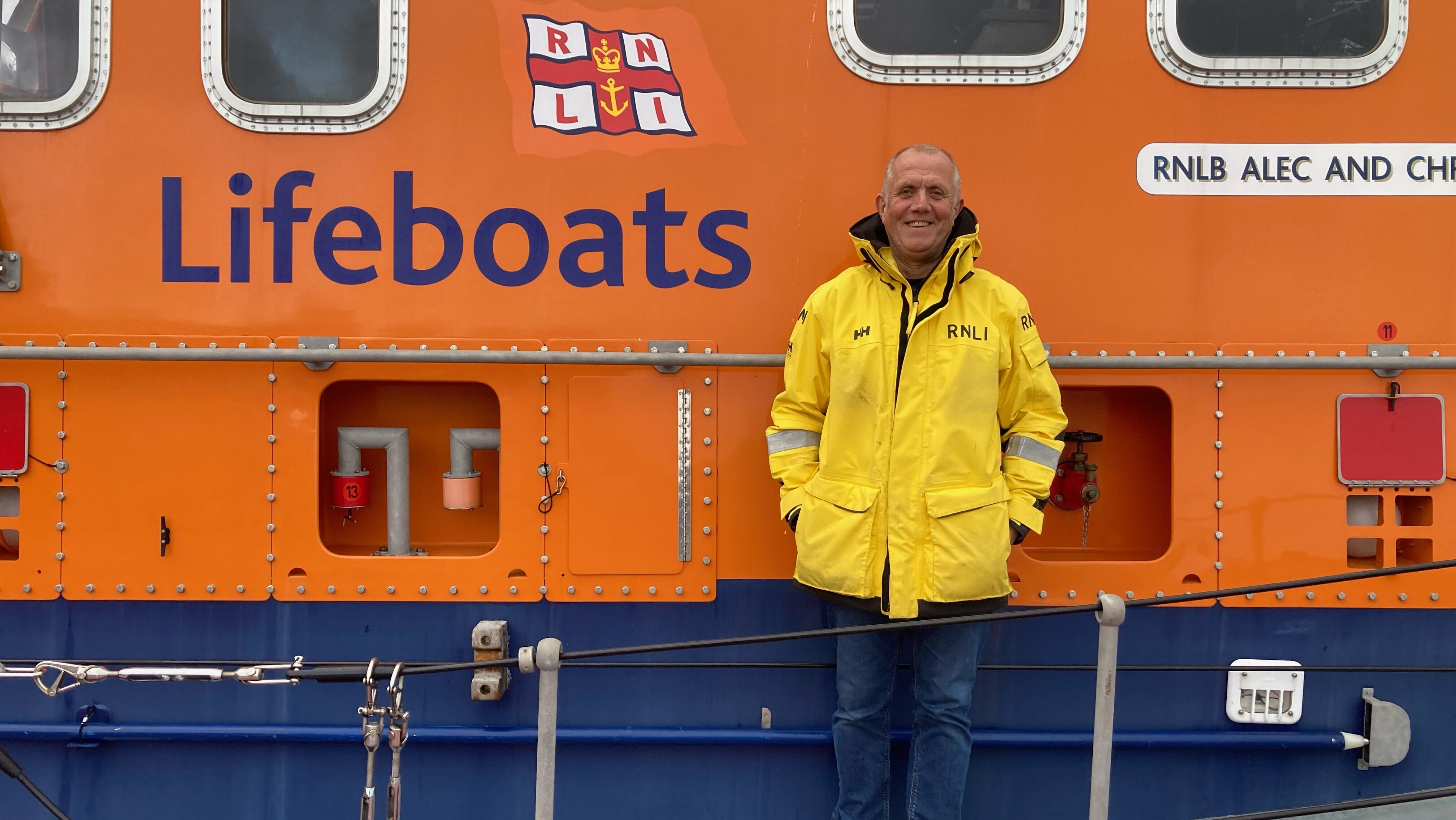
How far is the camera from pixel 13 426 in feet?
7.86

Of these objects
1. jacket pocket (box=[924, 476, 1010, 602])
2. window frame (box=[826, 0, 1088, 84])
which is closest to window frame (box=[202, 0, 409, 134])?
window frame (box=[826, 0, 1088, 84])

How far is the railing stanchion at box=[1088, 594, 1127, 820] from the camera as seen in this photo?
185 centimetres

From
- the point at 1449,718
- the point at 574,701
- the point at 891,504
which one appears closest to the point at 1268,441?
the point at 1449,718

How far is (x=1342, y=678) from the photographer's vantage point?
249 centimetres

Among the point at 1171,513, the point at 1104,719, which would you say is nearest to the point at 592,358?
the point at 1104,719

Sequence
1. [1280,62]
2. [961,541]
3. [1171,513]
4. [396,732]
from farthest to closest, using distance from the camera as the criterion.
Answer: [1171,513]
[1280,62]
[961,541]
[396,732]

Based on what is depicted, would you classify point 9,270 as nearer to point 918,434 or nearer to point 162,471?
point 162,471

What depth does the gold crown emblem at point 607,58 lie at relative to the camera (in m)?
2.39

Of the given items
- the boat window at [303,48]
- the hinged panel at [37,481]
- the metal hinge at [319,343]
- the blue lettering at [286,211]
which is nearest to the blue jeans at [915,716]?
the metal hinge at [319,343]

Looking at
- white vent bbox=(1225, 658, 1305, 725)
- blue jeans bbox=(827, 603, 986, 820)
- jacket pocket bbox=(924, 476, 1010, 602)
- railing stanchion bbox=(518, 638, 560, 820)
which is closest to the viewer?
railing stanchion bbox=(518, 638, 560, 820)

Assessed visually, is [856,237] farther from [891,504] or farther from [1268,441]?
[1268,441]

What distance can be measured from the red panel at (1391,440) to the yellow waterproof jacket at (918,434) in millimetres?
875

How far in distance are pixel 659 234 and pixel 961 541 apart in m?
1.12

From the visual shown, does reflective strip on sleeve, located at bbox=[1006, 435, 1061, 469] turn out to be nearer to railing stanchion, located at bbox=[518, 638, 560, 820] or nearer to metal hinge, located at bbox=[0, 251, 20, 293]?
railing stanchion, located at bbox=[518, 638, 560, 820]
